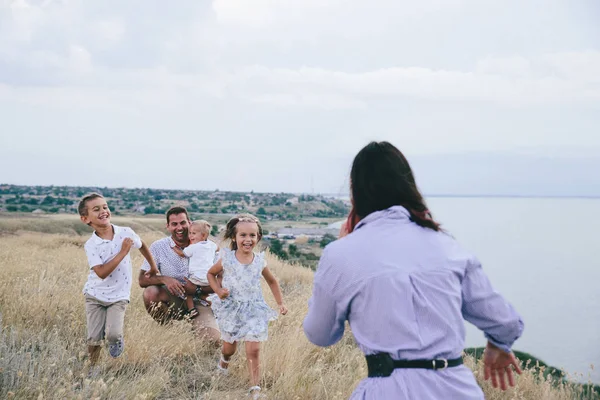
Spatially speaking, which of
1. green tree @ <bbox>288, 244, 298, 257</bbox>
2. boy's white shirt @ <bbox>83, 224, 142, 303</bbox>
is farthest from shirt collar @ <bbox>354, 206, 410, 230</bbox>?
green tree @ <bbox>288, 244, 298, 257</bbox>

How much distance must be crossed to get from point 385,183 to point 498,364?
987mm

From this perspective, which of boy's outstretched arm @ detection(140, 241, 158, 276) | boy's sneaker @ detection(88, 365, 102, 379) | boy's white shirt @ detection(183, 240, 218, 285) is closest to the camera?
boy's sneaker @ detection(88, 365, 102, 379)

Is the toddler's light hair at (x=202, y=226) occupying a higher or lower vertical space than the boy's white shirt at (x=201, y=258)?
higher

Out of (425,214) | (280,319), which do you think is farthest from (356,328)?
(280,319)

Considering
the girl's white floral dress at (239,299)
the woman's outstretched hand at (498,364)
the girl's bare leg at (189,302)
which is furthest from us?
the girl's bare leg at (189,302)

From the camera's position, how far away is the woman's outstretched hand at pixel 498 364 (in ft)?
7.59

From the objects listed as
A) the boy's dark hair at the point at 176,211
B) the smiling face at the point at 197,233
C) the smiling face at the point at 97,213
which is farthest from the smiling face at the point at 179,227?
the smiling face at the point at 97,213

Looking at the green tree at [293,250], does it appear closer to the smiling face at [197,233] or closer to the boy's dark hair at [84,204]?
the smiling face at [197,233]

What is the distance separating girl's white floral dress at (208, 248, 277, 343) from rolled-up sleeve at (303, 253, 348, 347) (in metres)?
2.42

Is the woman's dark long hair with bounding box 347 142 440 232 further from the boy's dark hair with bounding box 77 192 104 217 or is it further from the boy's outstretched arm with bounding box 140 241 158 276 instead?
the boy's outstretched arm with bounding box 140 241 158 276

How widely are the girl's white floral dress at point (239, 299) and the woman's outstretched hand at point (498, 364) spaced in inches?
94.9

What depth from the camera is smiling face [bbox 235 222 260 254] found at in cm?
453

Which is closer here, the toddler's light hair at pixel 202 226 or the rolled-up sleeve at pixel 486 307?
the rolled-up sleeve at pixel 486 307

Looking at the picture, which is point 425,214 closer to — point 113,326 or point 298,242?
point 113,326
